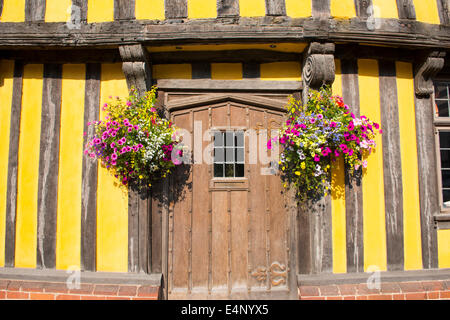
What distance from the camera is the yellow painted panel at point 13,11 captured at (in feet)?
11.7

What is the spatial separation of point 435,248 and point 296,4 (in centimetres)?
339

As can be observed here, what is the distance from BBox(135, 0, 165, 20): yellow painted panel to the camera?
11.4 ft

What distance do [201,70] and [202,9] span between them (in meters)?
0.69

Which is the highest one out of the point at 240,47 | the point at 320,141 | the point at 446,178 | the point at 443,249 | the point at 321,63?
the point at 240,47

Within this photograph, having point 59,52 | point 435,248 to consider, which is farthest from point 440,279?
point 59,52

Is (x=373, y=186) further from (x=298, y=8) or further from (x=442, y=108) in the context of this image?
(x=298, y=8)

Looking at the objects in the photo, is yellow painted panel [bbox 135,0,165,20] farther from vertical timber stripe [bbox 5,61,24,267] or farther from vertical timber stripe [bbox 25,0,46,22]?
vertical timber stripe [bbox 5,61,24,267]

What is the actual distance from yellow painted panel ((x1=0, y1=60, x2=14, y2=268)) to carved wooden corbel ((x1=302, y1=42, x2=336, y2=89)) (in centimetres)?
368

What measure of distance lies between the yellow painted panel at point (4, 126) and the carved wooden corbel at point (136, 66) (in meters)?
1.54

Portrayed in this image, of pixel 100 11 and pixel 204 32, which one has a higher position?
pixel 100 11

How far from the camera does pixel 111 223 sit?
3533 mm

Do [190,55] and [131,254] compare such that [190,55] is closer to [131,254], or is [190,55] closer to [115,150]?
[115,150]

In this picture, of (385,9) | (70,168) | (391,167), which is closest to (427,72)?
(385,9)

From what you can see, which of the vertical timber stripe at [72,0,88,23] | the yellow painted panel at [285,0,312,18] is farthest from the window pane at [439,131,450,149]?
the vertical timber stripe at [72,0,88,23]
